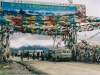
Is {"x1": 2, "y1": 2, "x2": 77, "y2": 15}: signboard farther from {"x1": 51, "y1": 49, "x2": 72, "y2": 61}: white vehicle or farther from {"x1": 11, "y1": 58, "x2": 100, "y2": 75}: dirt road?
{"x1": 51, "y1": 49, "x2": 72, "y2": 61}: white vehicle

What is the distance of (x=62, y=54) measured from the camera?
36.1 meters

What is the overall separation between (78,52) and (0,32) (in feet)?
39.7

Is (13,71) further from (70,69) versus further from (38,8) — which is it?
(38,8)

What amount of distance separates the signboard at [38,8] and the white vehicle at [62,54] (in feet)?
22.4

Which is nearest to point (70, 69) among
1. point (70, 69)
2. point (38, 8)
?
point (70, 69)

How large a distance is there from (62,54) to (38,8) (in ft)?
29.0

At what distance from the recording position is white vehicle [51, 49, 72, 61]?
36.1 m

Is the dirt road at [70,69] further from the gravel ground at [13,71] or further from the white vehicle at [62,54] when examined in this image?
the white vehicle at [62,54]

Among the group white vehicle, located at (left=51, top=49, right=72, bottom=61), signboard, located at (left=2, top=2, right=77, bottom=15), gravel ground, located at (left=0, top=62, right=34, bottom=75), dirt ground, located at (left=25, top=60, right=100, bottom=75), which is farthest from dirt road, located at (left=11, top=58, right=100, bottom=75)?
white vehicle, located at (left=51, top=49, right=72, bottom=61)

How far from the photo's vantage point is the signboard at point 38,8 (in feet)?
95.3

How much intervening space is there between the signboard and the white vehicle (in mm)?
Result: 6835

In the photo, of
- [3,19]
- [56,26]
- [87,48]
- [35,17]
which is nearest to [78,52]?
[87,48]

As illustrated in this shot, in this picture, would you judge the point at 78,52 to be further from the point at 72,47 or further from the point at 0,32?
the point at 0,32

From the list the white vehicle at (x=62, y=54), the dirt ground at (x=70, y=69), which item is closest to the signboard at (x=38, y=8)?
the dirt ground at (x=70, y=69)
